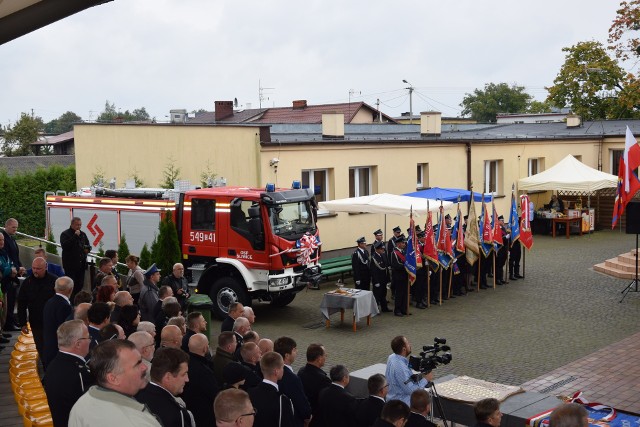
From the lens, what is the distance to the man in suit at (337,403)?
756 cm

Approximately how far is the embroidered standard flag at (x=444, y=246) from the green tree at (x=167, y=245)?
6428 mm

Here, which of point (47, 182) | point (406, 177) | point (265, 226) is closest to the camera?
point (265, 226)

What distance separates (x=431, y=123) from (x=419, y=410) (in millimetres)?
26802

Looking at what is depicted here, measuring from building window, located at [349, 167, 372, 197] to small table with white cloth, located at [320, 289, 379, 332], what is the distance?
9.20 metres

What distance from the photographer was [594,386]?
12.4m

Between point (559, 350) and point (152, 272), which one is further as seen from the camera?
point (559, 350)

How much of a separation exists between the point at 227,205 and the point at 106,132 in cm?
953

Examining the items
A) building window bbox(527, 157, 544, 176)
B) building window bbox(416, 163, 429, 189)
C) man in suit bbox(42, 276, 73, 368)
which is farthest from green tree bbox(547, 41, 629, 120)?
man in suit bbox(42, 276, 73, 368)

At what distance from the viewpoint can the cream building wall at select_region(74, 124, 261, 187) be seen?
22.3 metres

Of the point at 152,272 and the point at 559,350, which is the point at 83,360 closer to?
the point at 152,272

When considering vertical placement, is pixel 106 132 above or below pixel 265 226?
above

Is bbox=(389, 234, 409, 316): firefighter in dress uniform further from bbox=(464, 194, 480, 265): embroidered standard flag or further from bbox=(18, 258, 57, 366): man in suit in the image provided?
bbox=(18, 258, 57, 366): man in suit

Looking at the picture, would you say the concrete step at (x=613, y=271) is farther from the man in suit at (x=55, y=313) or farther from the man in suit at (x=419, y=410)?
the man in suit at (x=55, y=313)

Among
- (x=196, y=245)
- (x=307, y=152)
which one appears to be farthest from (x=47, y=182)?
(x=196, y=245)
